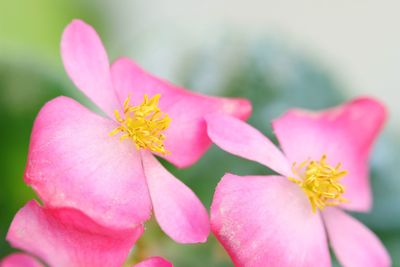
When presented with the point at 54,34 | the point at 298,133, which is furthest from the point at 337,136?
the point at 54,34

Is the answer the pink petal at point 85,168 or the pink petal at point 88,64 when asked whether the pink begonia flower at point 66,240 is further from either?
the pink petal at point 88,64

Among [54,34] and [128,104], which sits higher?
[128,104]

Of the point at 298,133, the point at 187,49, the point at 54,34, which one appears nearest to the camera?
the point at 298,133

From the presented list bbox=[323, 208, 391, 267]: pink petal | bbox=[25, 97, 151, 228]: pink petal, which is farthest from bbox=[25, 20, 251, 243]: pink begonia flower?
bbox=[323, 208, 391, 267]: pink petal

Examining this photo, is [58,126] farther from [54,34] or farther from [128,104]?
[54,34]

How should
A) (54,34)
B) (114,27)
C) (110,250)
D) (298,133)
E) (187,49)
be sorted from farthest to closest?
(114,27), (54,34), (187,49), (298,133), (110,250)

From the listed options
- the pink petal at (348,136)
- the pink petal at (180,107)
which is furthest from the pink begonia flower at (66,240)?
the pink petal at (348,136)

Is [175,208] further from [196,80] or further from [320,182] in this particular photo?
[196,80]
